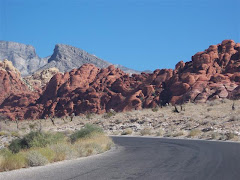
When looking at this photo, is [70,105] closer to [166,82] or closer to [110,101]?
[110,101]

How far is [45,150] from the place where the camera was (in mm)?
14859

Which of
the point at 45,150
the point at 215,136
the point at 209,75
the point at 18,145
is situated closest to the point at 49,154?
the point at 45,150

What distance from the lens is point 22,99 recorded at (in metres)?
113

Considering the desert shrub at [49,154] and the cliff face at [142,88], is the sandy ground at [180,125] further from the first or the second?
the cliff face at [142,88]

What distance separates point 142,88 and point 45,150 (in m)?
78.3

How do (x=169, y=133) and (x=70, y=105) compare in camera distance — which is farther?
(x=70, y=105)

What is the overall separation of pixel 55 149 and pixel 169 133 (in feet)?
71.0

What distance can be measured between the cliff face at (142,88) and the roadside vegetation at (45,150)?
44008 millimetres

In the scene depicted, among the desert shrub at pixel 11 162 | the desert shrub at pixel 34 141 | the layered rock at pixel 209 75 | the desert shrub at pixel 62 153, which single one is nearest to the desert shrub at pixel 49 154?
the desert shrub at pixel 62 153

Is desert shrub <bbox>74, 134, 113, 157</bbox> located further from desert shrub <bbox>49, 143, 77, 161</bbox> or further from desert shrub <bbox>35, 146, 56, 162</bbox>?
desert shrub <bbox>35, 146, 56, 162</bbox>

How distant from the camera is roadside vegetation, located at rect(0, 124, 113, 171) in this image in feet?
41.0

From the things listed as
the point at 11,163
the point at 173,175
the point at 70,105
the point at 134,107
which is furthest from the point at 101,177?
the point at 70,105

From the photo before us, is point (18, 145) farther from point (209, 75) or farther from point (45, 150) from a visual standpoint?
point (209, 75)

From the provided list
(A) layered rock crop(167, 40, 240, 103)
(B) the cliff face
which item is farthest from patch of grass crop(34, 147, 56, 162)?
(A) layered rock crop(167, 40, 240, 103)
